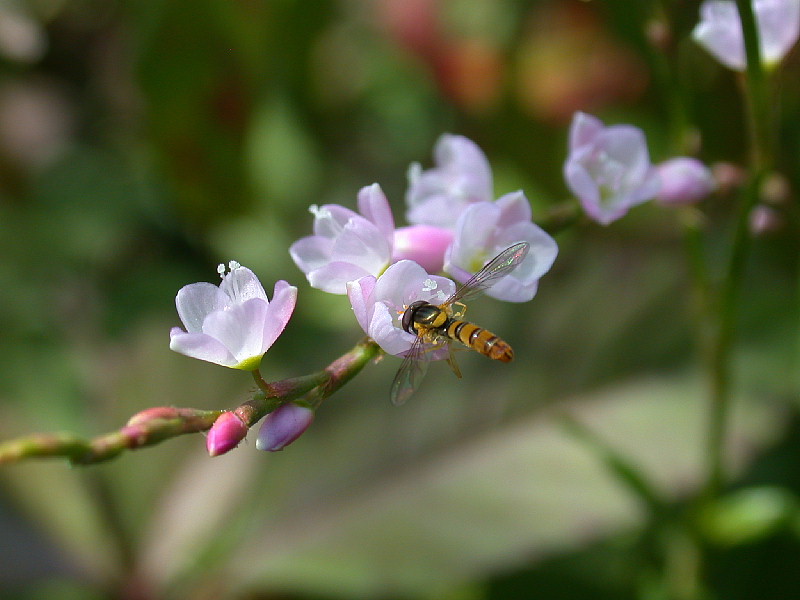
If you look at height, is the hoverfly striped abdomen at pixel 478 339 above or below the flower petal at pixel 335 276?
below

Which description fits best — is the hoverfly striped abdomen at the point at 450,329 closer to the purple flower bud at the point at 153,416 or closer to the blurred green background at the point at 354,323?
the purple flower bud at the point at 153,416

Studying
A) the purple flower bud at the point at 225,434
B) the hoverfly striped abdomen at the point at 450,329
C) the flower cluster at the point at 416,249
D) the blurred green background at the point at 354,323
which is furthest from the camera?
the blurred green background at the point at 354,323

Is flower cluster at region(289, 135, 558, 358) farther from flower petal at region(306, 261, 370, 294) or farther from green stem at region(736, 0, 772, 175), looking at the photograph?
green stem at region(736, 0, 772, 175)

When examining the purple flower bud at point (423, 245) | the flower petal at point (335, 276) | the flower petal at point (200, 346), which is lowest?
the flower petal at point (200, 346)

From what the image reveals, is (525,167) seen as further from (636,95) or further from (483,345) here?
(483,345)

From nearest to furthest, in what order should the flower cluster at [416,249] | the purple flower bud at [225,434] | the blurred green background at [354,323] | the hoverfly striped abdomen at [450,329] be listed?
the purple flower bud at [225,434] → the flower cluster at [416,249] → the hoverfly striped abdomen at [450,329] → the blurred green background at [354,323]

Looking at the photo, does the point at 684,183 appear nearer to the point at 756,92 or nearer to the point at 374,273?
the point at 756,92

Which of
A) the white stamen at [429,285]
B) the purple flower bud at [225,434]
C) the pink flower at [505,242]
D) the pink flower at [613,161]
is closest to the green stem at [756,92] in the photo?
the pink flower at [613,161]
